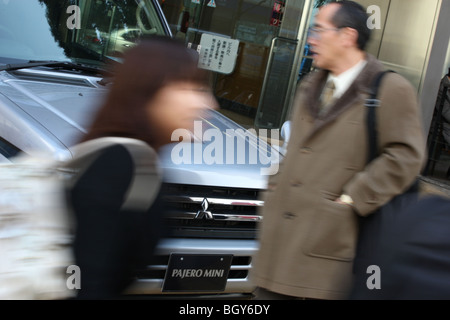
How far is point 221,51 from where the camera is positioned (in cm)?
1085

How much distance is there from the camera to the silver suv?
2.89 meters

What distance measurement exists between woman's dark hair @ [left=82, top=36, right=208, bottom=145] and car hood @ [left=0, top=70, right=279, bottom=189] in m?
1.14

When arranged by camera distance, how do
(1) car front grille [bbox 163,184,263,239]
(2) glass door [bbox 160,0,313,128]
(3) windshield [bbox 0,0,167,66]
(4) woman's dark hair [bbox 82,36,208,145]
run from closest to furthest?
(4) woman's dark hair [bbox 82,36,208,145]
(1) car front grille [bbox 163,184,263,239]
(3) windshield [bbox 0,0,167,66]
(2) glass door [bbox 160,0,313,128]

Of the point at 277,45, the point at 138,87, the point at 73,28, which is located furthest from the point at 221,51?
the point at 138,87

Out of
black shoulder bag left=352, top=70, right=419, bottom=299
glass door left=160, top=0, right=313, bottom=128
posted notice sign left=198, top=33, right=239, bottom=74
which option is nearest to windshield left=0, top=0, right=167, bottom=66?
black shoulder bag left=352, top=70, right=419, bottom=299

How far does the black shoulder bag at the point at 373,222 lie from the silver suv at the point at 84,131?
2.86 ft

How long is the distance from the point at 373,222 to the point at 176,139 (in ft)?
3.44

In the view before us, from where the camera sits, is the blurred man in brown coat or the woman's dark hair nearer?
the woman's dark hair

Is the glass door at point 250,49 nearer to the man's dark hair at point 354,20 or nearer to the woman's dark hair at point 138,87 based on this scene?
the man's dark hair at point 354,20

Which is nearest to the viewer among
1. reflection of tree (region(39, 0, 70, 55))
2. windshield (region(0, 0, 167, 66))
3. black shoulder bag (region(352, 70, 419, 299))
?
black shoulder bag (region(352, 70, 419, 299))

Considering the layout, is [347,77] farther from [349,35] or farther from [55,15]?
[55,15]

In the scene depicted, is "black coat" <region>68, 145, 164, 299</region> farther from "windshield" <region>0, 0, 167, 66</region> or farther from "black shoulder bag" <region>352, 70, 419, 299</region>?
"windshield" <region>0, 0, 167, 66</region>
